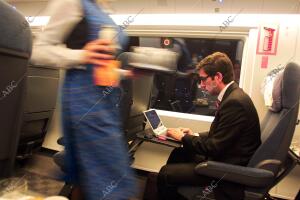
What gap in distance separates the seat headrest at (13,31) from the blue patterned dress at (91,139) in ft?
0.72

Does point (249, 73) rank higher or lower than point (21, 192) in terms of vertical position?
higher

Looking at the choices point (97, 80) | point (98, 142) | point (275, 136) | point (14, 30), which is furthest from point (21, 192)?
point (275, 136)

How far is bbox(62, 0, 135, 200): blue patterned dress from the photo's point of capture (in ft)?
3.06

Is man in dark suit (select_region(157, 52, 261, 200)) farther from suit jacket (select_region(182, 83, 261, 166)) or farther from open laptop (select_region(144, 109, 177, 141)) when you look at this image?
open laptop (select_region(144, 109, 177, 141))

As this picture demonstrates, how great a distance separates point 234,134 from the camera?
67.5 inches

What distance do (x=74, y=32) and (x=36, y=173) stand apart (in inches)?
94.0

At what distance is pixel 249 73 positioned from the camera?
2.83 m

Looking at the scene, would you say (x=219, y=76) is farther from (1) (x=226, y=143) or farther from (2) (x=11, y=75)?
(2) (x=11, y=75)

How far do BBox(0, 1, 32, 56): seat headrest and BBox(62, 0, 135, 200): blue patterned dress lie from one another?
22cm

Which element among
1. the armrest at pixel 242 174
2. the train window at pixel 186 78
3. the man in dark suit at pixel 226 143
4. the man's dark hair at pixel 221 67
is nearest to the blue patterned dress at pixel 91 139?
the armrest at pixel 242 174

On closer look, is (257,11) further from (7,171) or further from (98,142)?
(7,171)

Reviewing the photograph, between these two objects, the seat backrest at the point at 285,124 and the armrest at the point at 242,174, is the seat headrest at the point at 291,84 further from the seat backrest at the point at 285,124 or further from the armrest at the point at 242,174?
the armrest at the point at 242,174

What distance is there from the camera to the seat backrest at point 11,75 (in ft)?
2.19

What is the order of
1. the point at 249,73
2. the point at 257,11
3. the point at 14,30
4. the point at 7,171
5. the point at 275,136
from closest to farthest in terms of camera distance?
1. the point at 14,30
2. the point at 7,171
3. the point at 275,136
4. the point at 257,11
5. the point at 249,73
